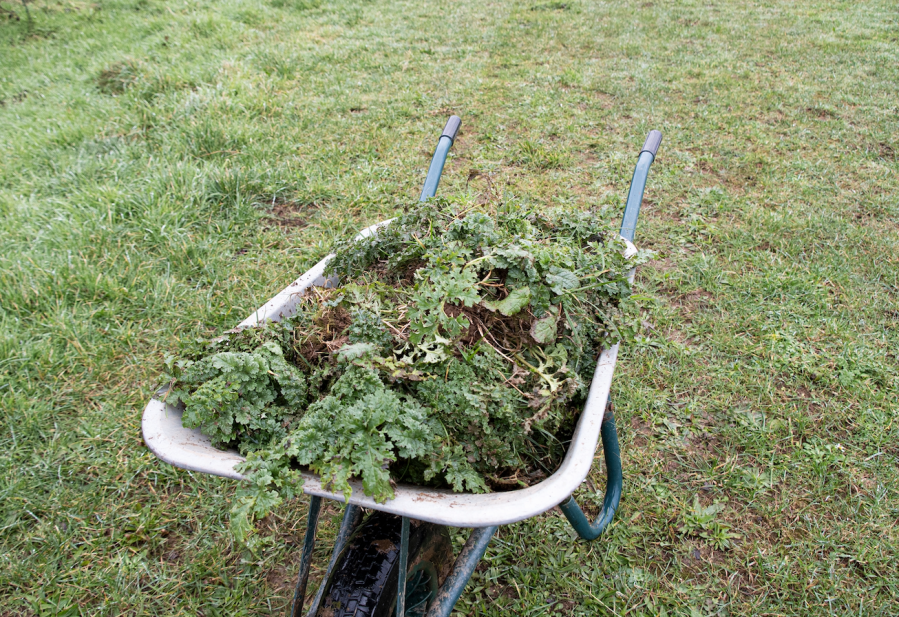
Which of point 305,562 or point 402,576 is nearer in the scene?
point 402,576

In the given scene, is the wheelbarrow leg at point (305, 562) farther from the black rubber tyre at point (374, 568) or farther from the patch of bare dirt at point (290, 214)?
the patch of bare dirt at point (290, 214)

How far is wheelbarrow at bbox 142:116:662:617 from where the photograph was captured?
3.56 feet

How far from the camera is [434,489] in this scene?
4.09ft

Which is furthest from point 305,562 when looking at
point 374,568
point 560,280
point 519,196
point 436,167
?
point 519,196

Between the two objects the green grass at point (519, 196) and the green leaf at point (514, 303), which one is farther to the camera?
the green grass at point (519, 196)

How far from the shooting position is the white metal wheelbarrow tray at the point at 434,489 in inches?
41.7

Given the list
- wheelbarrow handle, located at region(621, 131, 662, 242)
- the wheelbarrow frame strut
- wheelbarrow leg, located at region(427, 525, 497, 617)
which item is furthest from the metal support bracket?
wheelbarrow handle, located at region(621, 131, 662, 242)

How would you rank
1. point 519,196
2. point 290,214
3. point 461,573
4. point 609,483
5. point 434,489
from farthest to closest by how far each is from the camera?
point 290,214, point 519,196, point 609,483, point 461,573, point 434,489

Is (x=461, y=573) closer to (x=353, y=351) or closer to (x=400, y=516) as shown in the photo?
(x=400, y=516)

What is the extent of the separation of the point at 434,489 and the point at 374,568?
274 mm

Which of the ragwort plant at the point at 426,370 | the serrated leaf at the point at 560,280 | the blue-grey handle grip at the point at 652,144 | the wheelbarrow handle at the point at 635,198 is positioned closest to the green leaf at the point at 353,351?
the ragwort plant at the point at 426,370

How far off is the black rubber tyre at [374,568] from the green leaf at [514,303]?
606 mm

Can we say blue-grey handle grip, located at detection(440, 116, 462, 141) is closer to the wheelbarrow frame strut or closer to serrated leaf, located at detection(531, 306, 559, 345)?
the wheelbarrow frame strut

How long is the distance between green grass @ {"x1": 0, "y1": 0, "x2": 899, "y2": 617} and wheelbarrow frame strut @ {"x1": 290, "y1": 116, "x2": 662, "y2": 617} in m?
0.26
